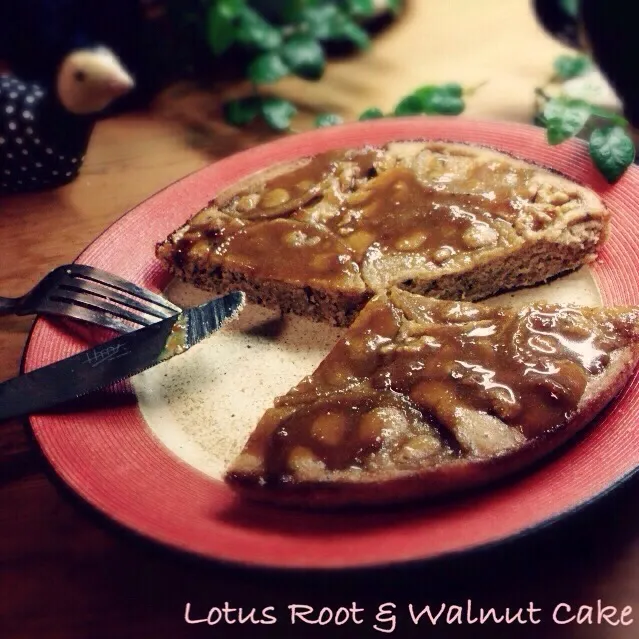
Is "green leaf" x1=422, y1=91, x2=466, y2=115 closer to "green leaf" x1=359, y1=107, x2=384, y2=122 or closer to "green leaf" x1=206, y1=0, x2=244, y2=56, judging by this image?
"green leaf" x1=359, y1=107, x2=384, y2=122

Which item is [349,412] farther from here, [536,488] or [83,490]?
[83,490]

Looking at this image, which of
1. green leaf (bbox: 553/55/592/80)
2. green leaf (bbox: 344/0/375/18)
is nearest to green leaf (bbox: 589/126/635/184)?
green leaf (bbox: 553/55/592/80)

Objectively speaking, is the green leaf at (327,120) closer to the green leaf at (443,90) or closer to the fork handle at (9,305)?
the green leaf at (443,90)

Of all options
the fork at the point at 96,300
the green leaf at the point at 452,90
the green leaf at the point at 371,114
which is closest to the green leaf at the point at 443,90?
the green leaf at the point at 452,90

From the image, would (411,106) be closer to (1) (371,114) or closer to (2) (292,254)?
(1) (371,114)

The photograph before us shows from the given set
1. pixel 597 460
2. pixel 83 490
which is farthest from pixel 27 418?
pixel 597 460

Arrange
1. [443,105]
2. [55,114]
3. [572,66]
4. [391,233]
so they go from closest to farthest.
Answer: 1. [391,233]
2. [55,114]
3. [443,105]
4. [572,66]

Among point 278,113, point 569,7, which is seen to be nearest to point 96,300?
point 278,113
